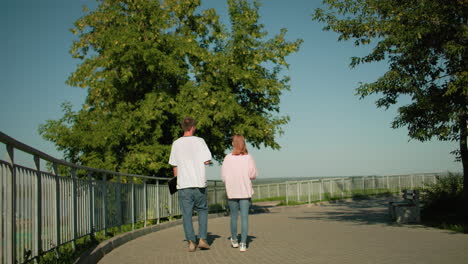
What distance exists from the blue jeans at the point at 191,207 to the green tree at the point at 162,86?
12.7 meters

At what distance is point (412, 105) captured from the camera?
41.2 feet

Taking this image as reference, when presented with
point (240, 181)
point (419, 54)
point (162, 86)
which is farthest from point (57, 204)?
point (162, 86)

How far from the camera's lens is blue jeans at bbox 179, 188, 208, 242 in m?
8.34

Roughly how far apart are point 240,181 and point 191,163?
0.82 metres

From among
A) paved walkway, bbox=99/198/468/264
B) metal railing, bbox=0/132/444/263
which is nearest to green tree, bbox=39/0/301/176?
metal railing, bbox=0/132/444/263

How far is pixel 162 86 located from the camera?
76.0 ft

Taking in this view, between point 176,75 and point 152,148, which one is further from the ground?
point 176,75

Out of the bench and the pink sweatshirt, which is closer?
the pink sweatshirt

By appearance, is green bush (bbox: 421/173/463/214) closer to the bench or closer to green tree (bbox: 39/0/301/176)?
the bench

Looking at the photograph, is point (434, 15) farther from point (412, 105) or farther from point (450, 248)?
point (450, 248)

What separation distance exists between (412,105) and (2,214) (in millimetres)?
10265

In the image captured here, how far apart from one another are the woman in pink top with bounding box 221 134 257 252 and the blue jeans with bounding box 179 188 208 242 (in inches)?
17.3

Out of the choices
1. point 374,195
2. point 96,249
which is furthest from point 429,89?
point 374,195

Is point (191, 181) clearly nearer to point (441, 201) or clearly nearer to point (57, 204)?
point (57, 204)
